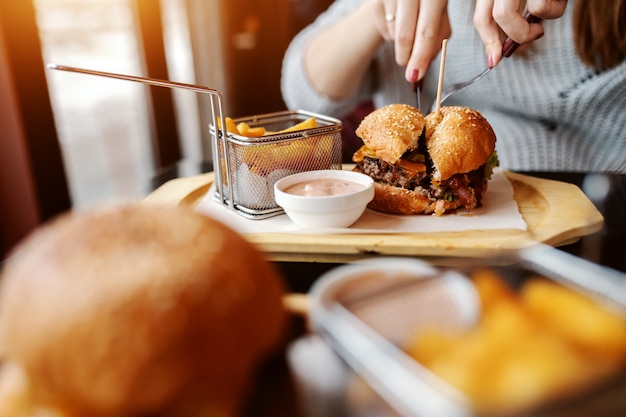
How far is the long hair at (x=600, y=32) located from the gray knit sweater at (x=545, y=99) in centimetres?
6

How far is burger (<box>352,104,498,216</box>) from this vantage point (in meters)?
1.76

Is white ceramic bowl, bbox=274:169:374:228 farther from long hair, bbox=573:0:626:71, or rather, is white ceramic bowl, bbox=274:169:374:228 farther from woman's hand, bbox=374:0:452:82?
long hair, bbox=573:0:626:71

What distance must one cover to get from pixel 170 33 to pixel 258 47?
0.96m

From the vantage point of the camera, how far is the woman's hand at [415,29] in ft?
6.56

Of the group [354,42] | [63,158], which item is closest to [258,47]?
[63,158]

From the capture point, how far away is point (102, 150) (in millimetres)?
4203

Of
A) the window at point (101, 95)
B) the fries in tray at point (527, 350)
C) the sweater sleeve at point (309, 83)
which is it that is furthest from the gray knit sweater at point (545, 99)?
the fries in tray at point (527, 350)

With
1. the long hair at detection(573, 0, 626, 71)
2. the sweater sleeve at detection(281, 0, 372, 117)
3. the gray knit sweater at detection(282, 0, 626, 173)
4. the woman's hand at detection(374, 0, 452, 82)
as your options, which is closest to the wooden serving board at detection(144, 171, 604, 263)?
the woman's hand at detection(374, 0, 452, 82)

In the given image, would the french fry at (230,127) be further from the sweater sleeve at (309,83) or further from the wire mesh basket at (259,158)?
the sweater sleeve at (309,83)

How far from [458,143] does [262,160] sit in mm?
611

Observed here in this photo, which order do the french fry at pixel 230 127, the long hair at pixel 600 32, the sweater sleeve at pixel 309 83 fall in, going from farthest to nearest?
the sweater sleeve at pixel 309 83 → the long hair at pixel 600 32 → the french fry at pixel 230 127

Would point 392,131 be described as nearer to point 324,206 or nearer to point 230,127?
point 324,206

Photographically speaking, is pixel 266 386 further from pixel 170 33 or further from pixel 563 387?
pixel 170 33

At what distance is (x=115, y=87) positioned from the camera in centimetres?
419
